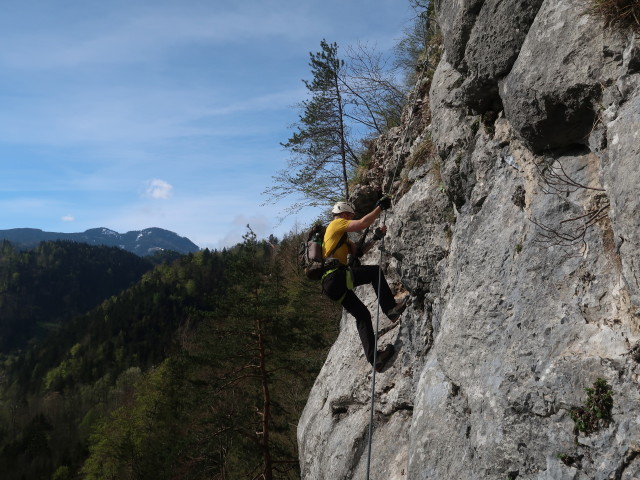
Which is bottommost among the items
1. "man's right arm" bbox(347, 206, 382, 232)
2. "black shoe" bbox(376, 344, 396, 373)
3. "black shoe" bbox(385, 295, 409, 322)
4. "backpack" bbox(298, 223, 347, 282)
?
"black shoe" bbox(376, 344, 396, 373)

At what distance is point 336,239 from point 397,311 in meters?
1.48

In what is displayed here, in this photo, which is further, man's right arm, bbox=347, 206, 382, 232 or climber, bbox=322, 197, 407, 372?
climber, bbox=322, 197, 407, 372

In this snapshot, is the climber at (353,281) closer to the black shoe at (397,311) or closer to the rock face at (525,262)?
the black shoe at (397,311)

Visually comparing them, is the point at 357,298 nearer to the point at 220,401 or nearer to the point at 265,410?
the point at 265,410

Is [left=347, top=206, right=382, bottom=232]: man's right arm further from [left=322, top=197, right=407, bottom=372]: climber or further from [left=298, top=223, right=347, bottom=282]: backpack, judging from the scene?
[left=298, top=223, right=347, bottom=282]: backpack

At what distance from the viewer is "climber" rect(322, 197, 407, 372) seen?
7.17 m

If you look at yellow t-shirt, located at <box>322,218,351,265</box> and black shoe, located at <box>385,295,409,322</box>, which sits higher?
yellow t-shirt, located at <box>322,218,351,265</box>

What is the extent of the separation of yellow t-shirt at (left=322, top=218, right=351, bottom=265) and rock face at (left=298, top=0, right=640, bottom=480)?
1152 millimetres

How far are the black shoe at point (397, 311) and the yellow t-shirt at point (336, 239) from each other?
106 cm

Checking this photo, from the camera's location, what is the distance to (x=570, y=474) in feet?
11.3

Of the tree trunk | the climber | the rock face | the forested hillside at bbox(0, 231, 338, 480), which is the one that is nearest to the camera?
the rock face

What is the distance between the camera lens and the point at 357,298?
732 cm

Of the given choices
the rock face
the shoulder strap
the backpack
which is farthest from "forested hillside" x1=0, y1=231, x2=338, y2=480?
the rock face

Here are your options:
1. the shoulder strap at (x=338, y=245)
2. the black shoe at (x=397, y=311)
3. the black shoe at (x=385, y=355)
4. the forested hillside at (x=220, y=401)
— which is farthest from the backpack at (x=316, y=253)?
the forested hillside at (x=220, y=401)
